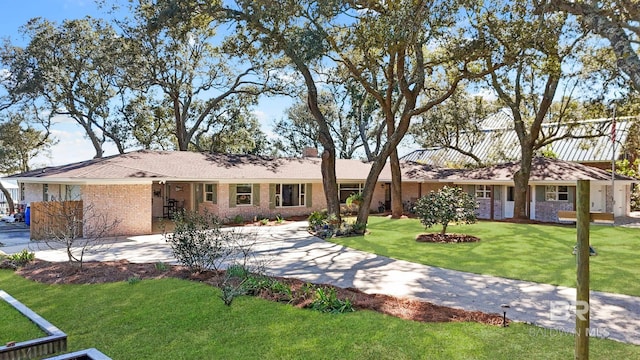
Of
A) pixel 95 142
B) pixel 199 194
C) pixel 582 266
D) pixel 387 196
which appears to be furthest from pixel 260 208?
pixel 582 266

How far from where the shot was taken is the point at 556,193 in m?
23.2

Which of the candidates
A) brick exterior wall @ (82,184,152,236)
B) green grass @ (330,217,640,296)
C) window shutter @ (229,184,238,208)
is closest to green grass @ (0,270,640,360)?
green grass @ (330,217,640,296)

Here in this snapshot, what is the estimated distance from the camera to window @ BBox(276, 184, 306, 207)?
2453cm

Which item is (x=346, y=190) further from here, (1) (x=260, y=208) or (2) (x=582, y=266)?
(2) (x=582, y=266)

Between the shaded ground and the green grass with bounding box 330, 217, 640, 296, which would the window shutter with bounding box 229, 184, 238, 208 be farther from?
the shaded ground

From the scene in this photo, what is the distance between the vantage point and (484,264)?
11.8m

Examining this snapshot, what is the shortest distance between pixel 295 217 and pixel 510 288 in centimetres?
1651

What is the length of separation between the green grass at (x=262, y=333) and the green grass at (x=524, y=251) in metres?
4.52

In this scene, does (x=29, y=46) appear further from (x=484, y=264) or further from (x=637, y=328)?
(x=637, y=328)

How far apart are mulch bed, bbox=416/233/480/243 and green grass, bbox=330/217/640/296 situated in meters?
0.37

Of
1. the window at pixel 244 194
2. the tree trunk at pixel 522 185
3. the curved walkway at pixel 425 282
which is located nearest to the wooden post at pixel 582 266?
the curved walkway at pixel 425 282

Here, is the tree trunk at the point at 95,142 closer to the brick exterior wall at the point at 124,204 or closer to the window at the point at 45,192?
the window at the point at 45,192

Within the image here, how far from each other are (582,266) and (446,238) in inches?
501

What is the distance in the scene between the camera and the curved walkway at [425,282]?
6961 mm
